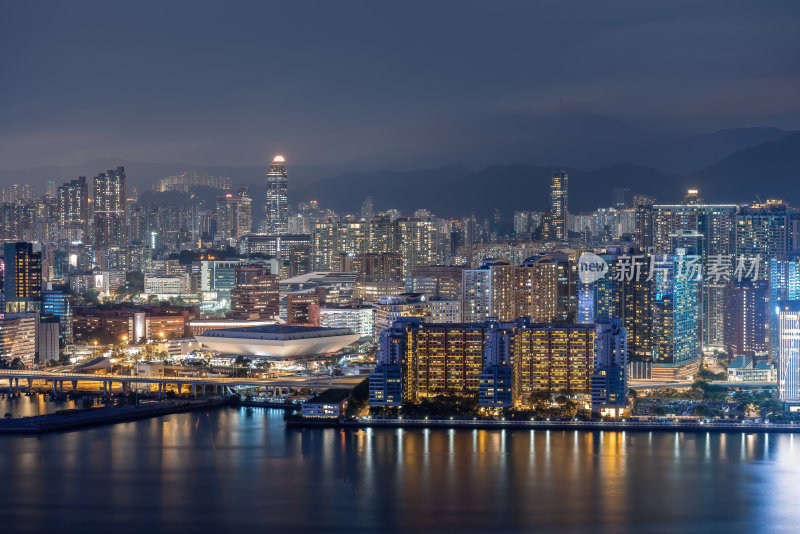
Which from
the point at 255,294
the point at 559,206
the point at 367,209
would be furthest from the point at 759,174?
the point at 367,209

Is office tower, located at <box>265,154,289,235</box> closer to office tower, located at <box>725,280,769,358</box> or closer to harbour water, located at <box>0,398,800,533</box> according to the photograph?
office tower, located at <box>725,280,769,358</box>

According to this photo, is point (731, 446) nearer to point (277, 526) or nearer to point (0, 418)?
point (277, 526)

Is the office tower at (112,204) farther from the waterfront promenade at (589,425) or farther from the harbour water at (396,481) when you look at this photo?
the waterfront promenade at (589,425)

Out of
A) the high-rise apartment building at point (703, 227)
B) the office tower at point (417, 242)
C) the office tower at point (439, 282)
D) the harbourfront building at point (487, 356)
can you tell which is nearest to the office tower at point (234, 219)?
the office tower at point (417, 242)

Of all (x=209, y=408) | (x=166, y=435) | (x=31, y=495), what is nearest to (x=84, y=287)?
(x=209, y=408)

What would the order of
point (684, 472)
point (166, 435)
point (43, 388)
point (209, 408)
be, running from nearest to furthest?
1. point (684, 472)
2. point (166, 435)
3. point (209, 408)
4. point (43, 388)

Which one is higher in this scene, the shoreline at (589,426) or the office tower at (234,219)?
the office tower at (234,219)
